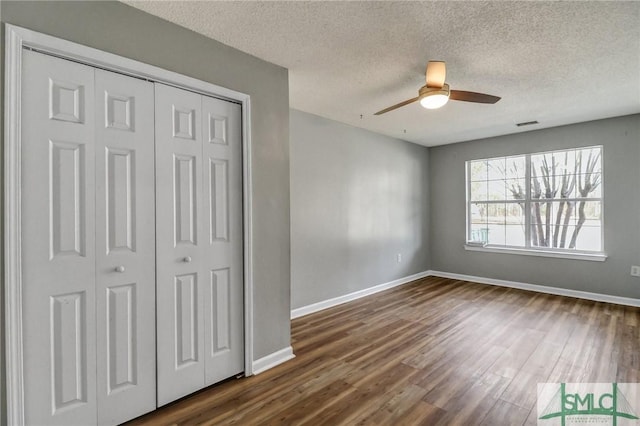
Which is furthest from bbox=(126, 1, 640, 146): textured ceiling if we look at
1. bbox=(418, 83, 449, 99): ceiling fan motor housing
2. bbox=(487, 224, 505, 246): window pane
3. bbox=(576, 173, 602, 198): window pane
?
bbox=(487, 224, 505, 246): window pane

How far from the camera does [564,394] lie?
2123 millimetres

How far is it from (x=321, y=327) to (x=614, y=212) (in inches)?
169

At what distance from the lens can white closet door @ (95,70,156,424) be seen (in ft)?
5.74

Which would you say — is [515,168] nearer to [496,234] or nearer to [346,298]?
[496,234]

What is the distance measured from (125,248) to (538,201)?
5573 millimetres

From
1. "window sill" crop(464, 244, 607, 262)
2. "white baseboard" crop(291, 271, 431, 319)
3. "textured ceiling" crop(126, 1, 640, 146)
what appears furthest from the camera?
"window sill" crop(464, 244, 607, 262)

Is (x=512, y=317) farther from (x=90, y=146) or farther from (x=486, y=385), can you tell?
(x=90, y=146)

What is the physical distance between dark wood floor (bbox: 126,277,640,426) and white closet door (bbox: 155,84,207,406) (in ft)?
0.86

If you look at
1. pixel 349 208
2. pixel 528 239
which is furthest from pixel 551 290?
pixel 349 208

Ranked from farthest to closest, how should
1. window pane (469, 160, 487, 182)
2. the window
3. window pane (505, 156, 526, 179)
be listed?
window pane (469, 160, 487, 182) < window pane (505, 156, 526, 179) < the window

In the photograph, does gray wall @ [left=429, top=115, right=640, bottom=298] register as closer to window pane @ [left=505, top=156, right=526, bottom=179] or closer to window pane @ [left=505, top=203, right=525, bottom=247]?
window pane @ [left=505, top=156, right=526, bottom=179]

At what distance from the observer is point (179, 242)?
2080 mm

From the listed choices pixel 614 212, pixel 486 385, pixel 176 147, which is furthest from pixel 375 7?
pixel 614 212

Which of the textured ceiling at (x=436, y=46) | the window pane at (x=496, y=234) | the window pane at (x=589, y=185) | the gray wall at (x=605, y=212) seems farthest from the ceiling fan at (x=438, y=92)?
the window pane at (x=496, y=234)
